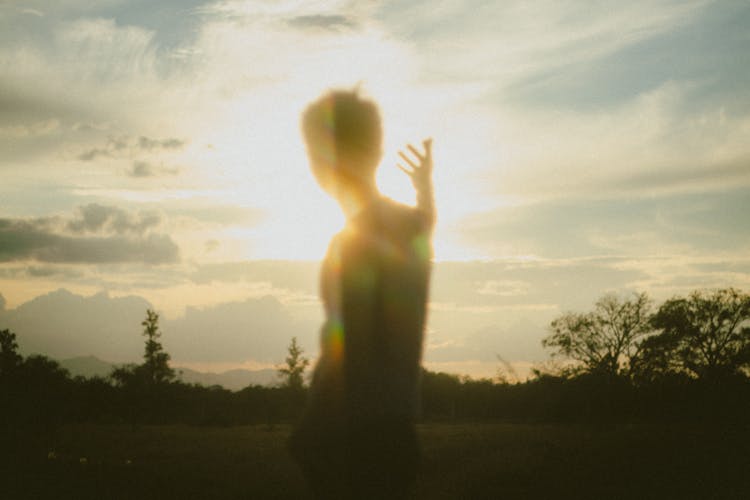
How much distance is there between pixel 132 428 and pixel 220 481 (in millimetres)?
25401

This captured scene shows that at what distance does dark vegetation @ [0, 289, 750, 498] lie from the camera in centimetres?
1357

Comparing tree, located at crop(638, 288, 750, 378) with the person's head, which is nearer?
the person's head

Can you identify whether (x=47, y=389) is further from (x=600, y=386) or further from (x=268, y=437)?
(x=600, y=386)

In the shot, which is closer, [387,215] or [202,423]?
[387,215]

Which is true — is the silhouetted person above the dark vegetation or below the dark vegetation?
above

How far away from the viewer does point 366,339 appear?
175cm

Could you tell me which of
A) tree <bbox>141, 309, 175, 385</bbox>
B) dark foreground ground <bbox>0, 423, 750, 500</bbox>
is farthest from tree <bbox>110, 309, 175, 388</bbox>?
dark foreground ground <bbox>0, 423, 750, 500</bbox>

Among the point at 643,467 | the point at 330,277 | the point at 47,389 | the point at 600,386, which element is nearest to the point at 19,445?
the point at 47,389

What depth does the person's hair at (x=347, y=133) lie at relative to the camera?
1940 millimetres

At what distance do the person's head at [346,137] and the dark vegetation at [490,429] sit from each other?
899 millimetres

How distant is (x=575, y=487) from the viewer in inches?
511

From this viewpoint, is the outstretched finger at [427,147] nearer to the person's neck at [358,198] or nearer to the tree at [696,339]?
the person's neck at [358,198]

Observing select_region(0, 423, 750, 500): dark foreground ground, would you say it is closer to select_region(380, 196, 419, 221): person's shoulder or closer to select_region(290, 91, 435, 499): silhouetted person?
select_region(290, 91, 435, 499): silhouetted person

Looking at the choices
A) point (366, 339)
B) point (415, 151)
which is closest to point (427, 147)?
point (415, 151)
